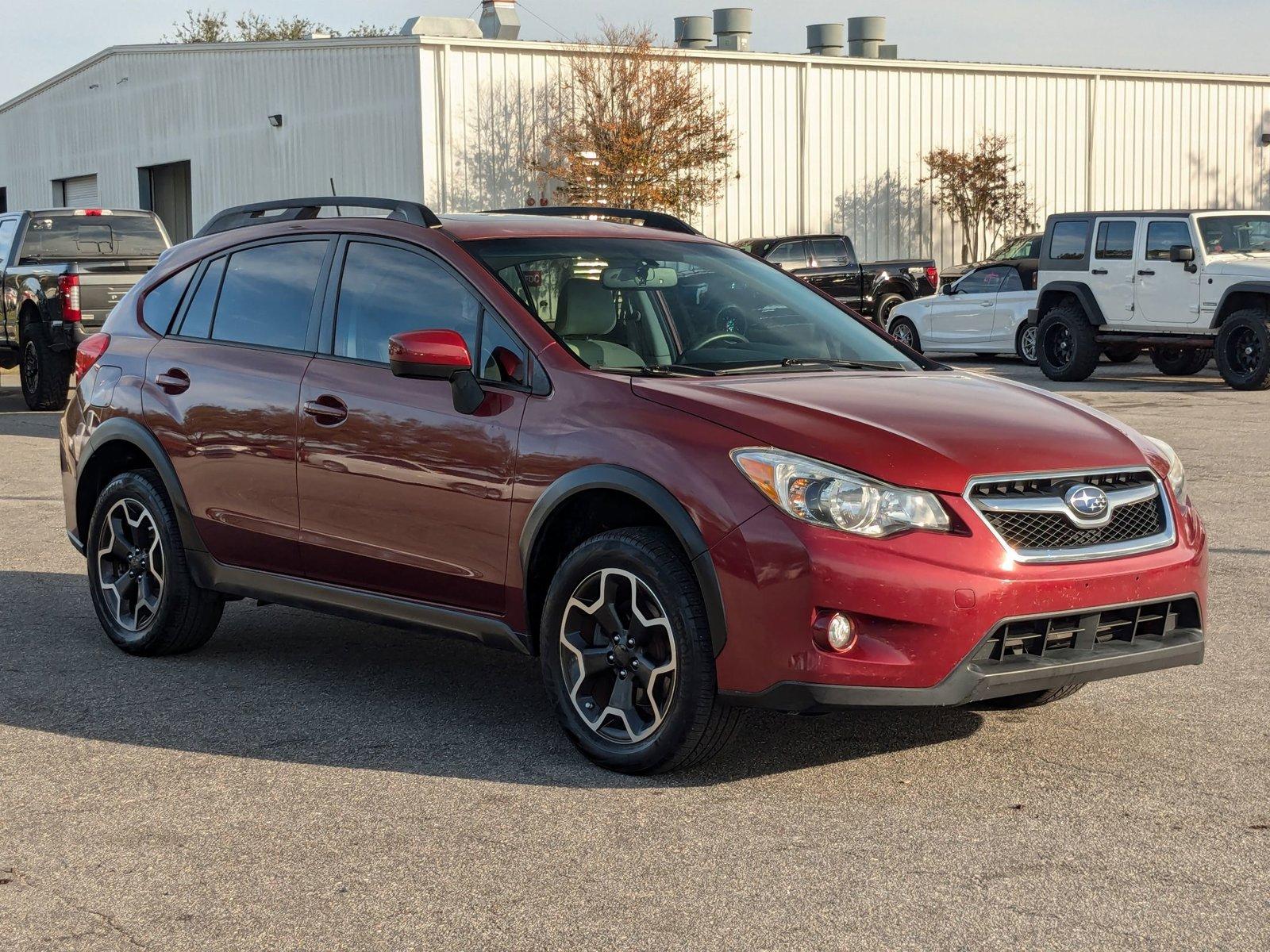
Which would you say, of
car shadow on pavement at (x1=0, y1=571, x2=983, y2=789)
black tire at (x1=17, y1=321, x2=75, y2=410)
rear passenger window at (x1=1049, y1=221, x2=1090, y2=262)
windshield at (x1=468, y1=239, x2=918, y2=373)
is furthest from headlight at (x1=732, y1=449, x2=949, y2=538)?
rear passenger window at (x1=1049, y1=221, x2=1090, y2=262)

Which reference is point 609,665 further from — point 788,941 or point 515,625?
point 788,941

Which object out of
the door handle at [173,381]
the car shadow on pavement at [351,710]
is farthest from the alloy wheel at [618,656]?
the door handle at [173,381]

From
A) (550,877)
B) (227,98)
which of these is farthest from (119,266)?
(227,98)

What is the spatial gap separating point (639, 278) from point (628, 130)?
28294 mm

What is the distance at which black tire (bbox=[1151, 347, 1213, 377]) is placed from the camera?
22.2 m

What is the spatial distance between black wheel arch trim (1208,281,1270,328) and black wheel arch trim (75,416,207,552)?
603 inches

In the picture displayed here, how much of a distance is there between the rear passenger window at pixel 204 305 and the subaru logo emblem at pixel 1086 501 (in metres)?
3.53

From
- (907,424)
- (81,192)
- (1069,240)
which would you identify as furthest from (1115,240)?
(81,192)

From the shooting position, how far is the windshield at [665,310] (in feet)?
18.2

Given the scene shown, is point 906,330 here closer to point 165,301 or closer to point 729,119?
point 729,119

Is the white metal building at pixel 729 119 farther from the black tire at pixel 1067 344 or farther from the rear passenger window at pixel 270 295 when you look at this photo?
the rear passenger window at pixel 270 295

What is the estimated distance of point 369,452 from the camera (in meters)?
5.65

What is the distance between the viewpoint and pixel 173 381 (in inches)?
259

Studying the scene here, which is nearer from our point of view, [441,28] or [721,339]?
[721,339]
